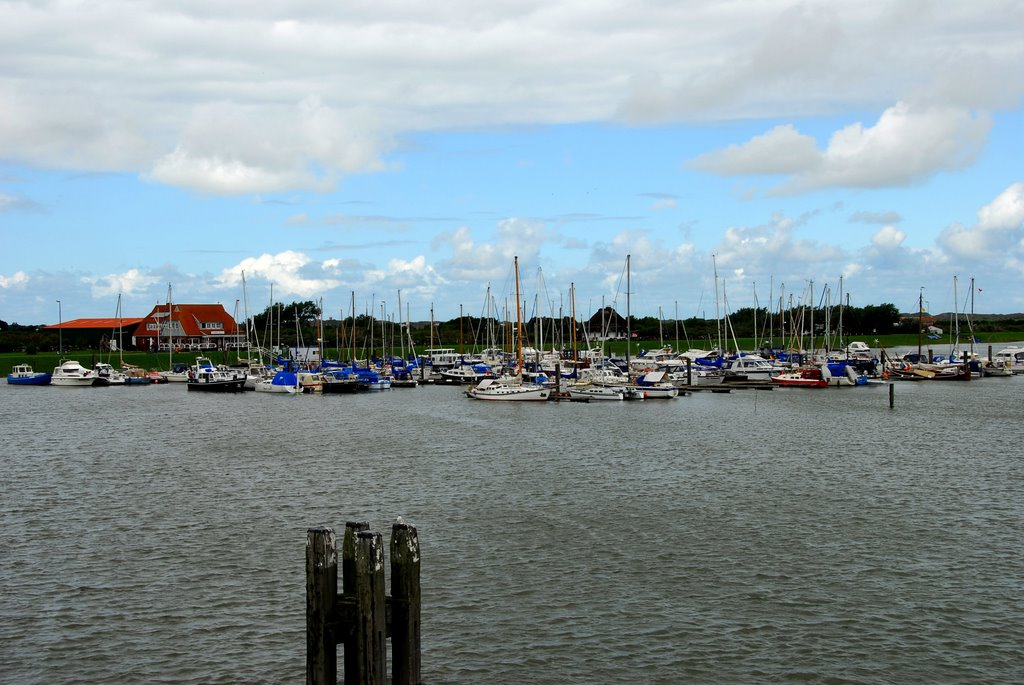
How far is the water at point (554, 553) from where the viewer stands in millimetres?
18672

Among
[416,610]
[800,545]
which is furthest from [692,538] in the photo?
[416,610]

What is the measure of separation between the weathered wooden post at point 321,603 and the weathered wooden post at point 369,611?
1.11 ft

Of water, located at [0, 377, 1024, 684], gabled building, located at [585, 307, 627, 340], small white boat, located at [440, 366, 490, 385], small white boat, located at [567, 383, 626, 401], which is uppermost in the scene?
gabled building, located at [585, 307, 627, 340]

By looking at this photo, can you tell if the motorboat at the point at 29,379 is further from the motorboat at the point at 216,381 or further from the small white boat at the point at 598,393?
the small white boat at the point at 598,393

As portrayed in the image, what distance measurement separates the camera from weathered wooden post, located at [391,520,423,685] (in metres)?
14.4

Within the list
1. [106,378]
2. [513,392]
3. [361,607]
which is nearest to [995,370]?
[513,392]

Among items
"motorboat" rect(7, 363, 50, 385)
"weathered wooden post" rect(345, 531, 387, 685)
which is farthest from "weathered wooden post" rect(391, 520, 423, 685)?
"motorboat" rect(7, 363, 50, 385)

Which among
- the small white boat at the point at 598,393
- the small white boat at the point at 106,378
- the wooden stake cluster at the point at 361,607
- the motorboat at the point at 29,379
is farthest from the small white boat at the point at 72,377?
the wooden stake cluster at the point at 361,607

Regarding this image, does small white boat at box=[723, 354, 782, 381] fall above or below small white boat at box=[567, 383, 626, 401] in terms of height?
above

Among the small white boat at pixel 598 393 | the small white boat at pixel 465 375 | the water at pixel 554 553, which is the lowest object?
the water at pixel 554 553

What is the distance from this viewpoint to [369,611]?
1398 centimetres

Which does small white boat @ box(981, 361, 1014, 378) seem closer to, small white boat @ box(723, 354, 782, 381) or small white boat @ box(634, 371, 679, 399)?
small white boat @ box(723, 354, 782, 381)

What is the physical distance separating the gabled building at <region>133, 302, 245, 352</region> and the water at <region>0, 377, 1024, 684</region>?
11189 cm

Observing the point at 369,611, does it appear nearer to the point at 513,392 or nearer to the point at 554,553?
the point at 554,553
